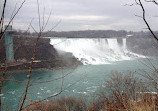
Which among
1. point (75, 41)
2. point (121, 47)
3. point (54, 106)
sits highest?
point (54, 106)

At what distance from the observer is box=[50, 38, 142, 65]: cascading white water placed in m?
24.5

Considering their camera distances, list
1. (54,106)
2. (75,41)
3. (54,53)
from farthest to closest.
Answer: (75,41)
(54,53)
(54,106)

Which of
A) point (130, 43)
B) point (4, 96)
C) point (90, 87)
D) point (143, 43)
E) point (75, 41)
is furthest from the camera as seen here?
point (130, 43)

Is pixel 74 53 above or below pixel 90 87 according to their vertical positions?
below

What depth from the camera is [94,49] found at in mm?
30078

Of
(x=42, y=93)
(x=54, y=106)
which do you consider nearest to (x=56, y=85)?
(x=42, y=93)

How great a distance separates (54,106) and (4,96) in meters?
3.93

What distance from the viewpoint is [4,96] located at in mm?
9039

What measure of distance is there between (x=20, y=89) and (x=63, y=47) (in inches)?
644

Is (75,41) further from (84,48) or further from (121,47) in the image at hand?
(121,47)

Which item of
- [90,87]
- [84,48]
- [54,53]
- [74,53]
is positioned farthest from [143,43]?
[90,87]

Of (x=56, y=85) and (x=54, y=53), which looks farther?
(x=54, y=53)

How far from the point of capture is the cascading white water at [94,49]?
24.5m

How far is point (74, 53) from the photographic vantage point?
2570 cm
